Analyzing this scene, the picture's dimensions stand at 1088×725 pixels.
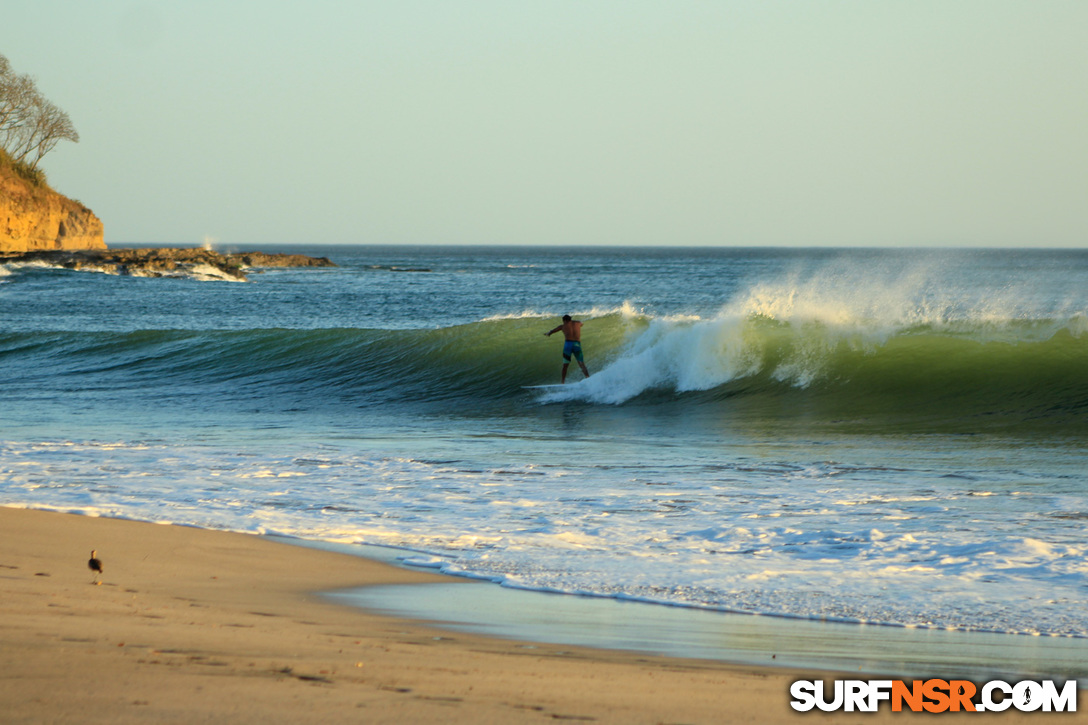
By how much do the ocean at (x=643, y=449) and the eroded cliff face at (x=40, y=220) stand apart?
161ft

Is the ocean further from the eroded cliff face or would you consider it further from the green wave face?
the eroded cliff face

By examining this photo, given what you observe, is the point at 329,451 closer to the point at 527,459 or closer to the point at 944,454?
the point at 527,459

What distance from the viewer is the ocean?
5406 millimetres

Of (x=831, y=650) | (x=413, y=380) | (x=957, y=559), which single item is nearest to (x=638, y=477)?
(x=957, y=559)

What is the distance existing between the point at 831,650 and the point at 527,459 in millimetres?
5636

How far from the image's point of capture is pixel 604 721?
9.84ft

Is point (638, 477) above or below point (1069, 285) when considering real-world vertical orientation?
below

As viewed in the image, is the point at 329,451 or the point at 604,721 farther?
the point at 329,451

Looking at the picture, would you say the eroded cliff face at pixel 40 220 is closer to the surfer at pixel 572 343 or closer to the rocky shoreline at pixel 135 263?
the rocky shoreline at pixel 135 263

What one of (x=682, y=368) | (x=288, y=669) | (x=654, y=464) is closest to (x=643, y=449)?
(x=654, y=464)

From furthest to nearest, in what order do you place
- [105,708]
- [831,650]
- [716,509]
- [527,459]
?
1. [527,459]
2. [716,509]
3. [831,650]
4. [105,708]

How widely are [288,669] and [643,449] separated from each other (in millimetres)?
7185

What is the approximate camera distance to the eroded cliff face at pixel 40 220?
64.9 m

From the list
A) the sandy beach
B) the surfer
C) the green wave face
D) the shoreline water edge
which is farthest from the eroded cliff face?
the sandy beach
